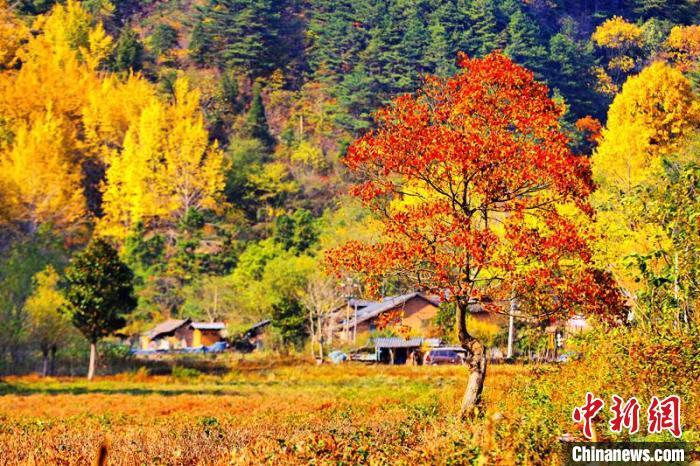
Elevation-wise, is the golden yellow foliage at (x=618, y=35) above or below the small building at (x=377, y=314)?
above

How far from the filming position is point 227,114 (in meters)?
135

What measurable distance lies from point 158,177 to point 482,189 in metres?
90.3

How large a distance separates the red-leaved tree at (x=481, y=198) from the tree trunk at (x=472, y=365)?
0.08ft

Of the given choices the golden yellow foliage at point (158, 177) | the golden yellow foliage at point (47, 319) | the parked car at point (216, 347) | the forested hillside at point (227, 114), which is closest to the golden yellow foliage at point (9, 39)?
the forested hillside at point (227, 114)

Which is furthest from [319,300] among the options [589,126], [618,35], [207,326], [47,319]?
[618,35]

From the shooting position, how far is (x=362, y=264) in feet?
59.9

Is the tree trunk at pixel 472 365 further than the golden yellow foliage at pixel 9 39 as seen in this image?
No

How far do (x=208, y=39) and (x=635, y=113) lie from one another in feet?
318

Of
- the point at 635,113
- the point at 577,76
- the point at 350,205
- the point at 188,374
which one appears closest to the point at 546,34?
the point at 577,76

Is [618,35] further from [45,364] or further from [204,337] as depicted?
[45,364]

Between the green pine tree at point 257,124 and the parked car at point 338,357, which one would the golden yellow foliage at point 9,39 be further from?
the parked car at point 338,357

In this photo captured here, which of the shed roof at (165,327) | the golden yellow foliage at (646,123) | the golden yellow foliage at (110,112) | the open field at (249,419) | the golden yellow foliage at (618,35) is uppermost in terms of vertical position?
the golden yellow foliage at (618,35)

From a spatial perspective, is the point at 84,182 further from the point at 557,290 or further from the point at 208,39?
the point at 557,290

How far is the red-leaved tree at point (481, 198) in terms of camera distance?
57.3ft
